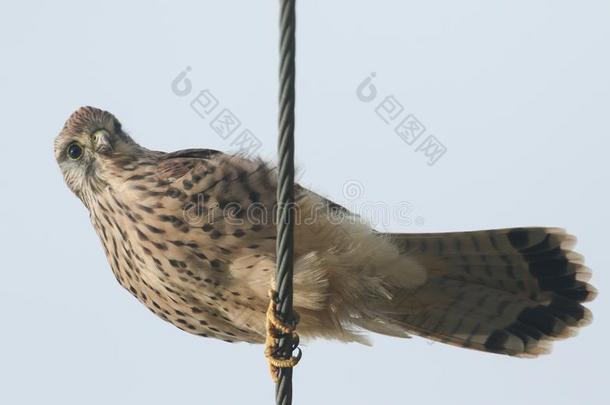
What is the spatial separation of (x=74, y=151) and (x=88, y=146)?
10 centimetres

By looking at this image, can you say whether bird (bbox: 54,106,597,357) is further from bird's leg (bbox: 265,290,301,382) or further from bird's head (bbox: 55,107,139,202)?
bird's leg (bbox: 265,290,301,382)

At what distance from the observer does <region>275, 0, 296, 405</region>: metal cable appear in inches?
118

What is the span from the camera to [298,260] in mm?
4781

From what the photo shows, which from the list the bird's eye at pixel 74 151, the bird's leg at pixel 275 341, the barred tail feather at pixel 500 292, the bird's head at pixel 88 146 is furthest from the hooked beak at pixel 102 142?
the barred tail feather at pixel 500 292

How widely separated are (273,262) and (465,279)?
154 cm

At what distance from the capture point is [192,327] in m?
5.19

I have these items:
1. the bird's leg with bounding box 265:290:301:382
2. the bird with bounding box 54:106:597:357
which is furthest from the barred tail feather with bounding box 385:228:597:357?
the bird's leg with bounding box 265:290:301:382

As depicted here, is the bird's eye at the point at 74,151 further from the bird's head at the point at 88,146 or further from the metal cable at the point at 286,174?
the metal cable at the point at 286,174

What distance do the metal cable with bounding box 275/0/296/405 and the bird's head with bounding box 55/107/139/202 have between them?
194 centimetres

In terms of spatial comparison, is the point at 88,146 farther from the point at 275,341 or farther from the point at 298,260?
the point at 275,341

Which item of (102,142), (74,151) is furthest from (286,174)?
(74,151)

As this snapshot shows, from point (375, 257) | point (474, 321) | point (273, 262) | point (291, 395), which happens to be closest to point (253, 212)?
point (273, 262)

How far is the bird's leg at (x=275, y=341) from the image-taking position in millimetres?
4355

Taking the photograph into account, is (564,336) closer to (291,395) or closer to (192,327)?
(192,327)
